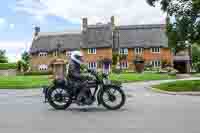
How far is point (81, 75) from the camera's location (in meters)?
11.2

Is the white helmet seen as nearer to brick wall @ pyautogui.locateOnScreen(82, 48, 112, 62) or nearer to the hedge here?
the hedge

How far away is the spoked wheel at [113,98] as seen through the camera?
11125 millimetres

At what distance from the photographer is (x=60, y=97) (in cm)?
1138

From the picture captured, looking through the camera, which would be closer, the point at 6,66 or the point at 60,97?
the point at 60,97

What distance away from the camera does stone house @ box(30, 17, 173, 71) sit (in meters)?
70.6

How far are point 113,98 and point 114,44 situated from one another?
62251mm

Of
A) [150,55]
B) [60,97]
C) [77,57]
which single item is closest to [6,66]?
[150,55]

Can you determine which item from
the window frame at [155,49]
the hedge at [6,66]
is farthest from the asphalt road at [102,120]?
the window frame at [155,49]

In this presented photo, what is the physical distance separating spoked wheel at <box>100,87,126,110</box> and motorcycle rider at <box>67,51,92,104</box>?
0.46 meters

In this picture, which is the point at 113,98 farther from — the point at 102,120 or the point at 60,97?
the point at 102,120

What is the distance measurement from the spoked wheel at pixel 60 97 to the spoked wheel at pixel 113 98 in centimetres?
107

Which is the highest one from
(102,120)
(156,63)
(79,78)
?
(156,63)

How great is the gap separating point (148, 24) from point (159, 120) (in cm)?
6575

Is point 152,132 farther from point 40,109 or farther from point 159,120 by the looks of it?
point 40,109
